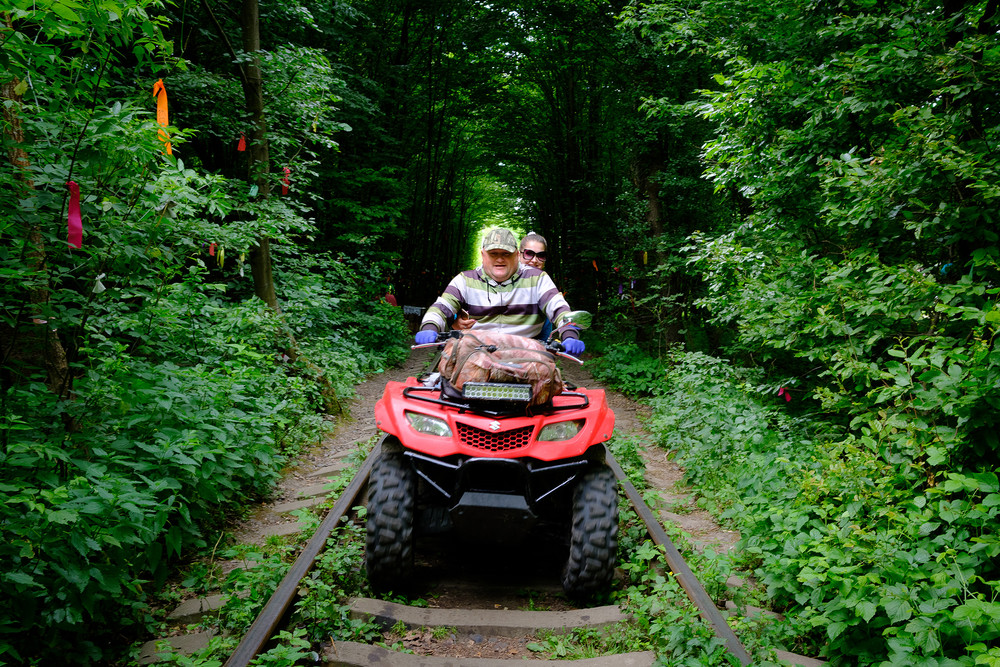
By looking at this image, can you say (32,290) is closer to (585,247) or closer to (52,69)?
(52,69)

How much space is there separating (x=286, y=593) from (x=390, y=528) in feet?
2.10

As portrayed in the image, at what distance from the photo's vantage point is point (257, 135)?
7.50 metres

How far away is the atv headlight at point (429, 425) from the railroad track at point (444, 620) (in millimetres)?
982

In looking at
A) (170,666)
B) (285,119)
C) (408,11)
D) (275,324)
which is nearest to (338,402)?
(275,324)

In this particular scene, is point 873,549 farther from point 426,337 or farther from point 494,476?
point 426,337

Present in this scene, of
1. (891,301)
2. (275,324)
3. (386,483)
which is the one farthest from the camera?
Result: (275,324)

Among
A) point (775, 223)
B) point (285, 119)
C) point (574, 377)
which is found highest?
point (285, 119)

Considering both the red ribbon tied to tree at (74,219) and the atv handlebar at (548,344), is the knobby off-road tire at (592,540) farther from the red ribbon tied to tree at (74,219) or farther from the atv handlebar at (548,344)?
the red ribbon tied to tree at (74,219)

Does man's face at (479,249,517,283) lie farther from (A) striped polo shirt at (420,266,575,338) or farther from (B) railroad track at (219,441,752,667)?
(B) railroad track at (219,441,752,667)

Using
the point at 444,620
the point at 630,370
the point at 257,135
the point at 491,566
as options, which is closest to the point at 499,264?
the point at 491,566

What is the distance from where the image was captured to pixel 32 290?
3.15 meters

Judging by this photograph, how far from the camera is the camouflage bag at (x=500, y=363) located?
339 centimetres

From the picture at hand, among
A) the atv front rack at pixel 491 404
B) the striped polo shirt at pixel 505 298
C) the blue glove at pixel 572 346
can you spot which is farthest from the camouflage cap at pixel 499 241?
the atv front rack at pixel 491 404

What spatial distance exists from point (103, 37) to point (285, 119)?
574 centimetres
